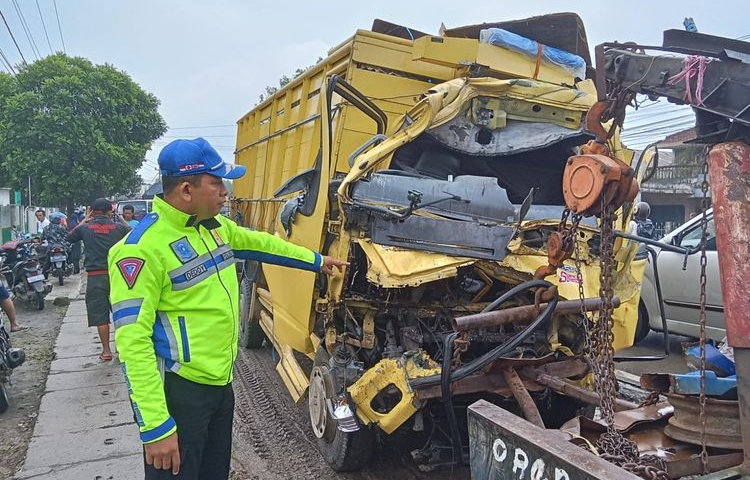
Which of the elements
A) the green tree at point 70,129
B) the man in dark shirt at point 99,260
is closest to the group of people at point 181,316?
the man in dark shirt at point 99,260

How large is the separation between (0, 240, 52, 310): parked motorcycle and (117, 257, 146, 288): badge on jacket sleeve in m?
7.76

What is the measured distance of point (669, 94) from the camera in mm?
1884

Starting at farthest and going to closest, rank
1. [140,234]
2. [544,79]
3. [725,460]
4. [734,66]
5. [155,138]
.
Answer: [155,138], [544,79], [140,234], [725,460], [734,66]

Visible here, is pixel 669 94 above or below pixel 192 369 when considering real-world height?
above

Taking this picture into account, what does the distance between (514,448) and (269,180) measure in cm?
585

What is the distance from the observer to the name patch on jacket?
87.4 inches

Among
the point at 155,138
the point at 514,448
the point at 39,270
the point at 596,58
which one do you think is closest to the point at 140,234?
the point at 514,448

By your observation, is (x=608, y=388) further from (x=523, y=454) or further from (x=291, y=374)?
(x=291, y=374)

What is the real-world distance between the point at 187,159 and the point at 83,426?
→ 3.19 m

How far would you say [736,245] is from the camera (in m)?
1.68

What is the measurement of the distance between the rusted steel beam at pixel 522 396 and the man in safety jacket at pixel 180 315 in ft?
4.70

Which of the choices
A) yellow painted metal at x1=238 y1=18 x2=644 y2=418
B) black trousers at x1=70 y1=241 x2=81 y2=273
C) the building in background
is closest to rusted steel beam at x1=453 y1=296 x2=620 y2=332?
yellow painted metal at x1=238 y1=18 x2=644 y2=418

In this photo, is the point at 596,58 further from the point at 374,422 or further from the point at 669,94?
the point at 374,422

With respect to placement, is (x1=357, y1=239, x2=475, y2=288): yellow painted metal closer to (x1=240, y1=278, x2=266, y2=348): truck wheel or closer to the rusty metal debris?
the rusty metal debris
